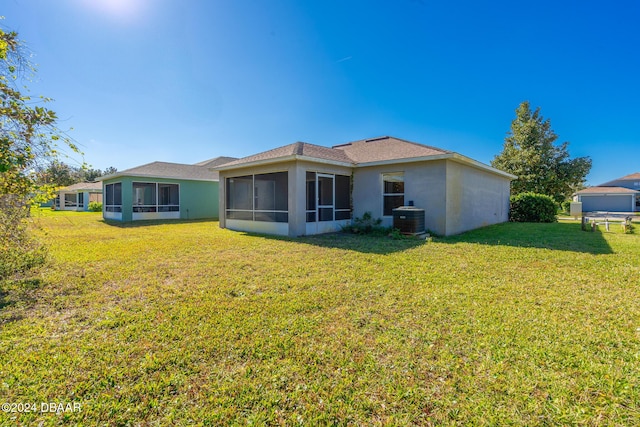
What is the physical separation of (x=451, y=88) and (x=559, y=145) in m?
18.7

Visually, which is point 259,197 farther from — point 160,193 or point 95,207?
point 95,207

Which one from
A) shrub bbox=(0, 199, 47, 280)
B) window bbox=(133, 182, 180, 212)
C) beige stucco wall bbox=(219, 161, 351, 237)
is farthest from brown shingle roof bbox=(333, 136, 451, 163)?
window bbox=(133, 182, 180, 212)

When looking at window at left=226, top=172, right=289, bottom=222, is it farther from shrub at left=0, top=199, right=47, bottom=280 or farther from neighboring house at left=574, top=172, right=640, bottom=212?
neighboring house at left=574, top=172, right=640, bottom=212

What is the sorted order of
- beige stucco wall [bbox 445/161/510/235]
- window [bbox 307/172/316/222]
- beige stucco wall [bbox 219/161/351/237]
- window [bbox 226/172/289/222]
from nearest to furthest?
1. beige stucco wall [bbox 219/161/351/237]
2. beige stucco wall [bbox 445/161/510/235]
3. window [bbox 307/172/316/222]
4. window [bbox 226/172/289/222]

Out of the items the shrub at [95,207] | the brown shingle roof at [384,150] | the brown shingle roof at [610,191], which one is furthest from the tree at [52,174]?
the brown shingle roof at [610,191]

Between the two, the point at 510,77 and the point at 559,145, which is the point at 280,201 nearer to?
the point at 510,77

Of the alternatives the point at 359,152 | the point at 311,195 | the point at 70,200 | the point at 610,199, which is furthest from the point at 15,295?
the point at 610,199

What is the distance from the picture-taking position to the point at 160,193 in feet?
65.0

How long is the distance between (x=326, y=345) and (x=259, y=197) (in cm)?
975

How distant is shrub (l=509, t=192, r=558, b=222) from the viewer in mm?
16422

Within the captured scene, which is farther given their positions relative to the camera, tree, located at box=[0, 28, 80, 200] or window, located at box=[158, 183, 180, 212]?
window, located at box=[158, 183, 180, 212]

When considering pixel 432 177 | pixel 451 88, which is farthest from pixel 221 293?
pixel 451 88

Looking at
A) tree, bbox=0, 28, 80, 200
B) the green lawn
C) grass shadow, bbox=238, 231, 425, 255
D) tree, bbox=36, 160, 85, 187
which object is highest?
tree, bbox=0, 28, 80, 200

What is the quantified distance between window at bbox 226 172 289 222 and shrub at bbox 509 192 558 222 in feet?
48.4
